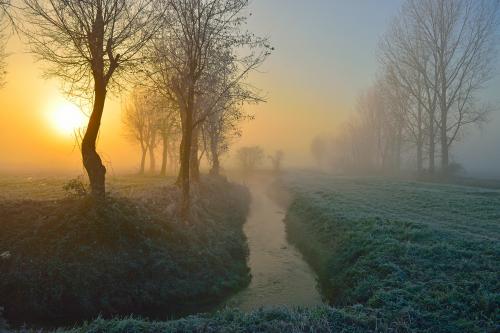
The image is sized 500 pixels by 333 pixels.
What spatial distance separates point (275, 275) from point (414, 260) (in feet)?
19.0

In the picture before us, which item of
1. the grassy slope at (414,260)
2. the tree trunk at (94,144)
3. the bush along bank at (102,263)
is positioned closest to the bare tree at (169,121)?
the tree trunk at (94,144)

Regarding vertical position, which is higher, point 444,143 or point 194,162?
point 444,143

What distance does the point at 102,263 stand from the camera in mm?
14117

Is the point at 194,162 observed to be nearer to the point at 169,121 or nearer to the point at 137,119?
the point at 169,121

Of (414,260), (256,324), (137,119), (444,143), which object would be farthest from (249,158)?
(256,324)

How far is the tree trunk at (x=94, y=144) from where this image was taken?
16953mm

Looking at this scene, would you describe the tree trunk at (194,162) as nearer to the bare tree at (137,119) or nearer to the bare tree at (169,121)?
the bare tree at (169,121)

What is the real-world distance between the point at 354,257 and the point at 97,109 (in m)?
11.8

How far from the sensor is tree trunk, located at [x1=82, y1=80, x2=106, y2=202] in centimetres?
1695

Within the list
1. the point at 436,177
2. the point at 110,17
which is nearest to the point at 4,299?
the point at 110,17

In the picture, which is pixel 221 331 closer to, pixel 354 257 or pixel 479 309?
pixel 479 309

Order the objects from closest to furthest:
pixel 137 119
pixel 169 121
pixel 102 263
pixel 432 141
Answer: pixel 102 263 → pixel 169 121 → pixel 432 141 → pixel 137 119

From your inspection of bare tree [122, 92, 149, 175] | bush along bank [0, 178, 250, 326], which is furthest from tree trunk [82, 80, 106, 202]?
bare tree [122, 92, 149, 175]

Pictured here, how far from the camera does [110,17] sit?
642 inches
